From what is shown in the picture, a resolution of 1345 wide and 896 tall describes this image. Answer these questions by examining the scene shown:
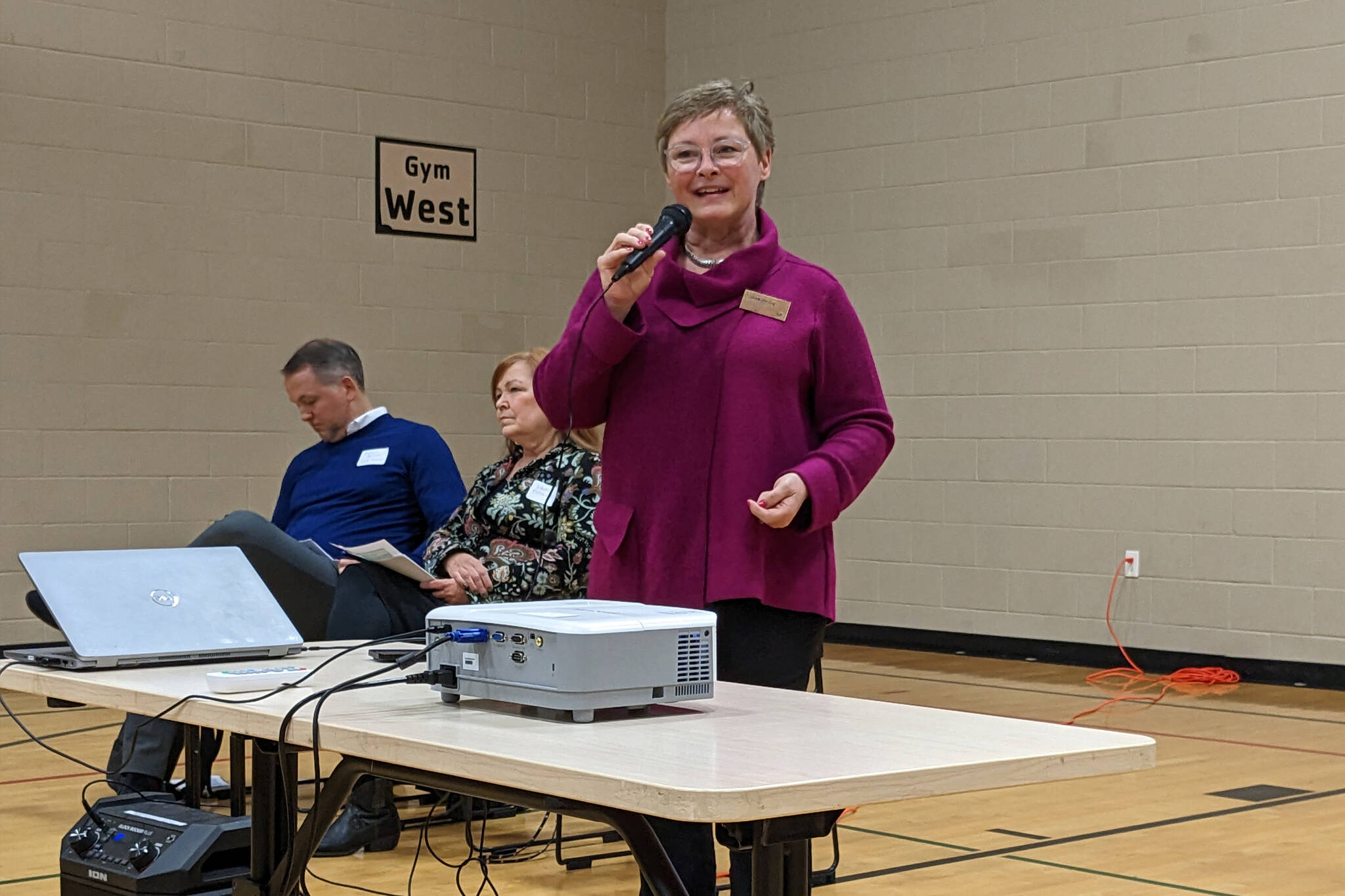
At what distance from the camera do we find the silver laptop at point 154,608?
2062mm

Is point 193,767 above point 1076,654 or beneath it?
above

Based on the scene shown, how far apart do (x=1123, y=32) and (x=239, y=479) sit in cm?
407

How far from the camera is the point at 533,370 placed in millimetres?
3725

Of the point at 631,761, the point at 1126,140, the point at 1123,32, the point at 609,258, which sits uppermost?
the point at 1123,32

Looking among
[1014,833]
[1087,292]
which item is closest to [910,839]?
[1014,833]

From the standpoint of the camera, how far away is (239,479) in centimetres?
675

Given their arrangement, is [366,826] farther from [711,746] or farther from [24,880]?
[711,746]

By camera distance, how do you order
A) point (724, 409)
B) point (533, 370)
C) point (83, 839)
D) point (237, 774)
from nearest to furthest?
point (724, 409), point (83, 839), point (237, 774), point (533, 370)

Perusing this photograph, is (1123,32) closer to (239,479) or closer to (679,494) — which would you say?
(239,479)

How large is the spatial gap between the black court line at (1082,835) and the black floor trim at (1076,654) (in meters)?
1.96

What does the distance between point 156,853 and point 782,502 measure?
1.00m

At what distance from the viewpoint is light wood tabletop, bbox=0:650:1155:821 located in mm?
1295

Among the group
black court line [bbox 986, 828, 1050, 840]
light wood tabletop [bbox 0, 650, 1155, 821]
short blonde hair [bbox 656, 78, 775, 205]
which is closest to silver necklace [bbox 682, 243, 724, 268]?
short blonde hair [bbox 656, 78, 775, 205]

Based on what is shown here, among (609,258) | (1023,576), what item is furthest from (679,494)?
(1023,576)
